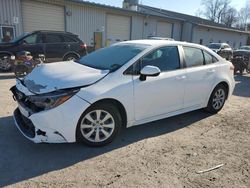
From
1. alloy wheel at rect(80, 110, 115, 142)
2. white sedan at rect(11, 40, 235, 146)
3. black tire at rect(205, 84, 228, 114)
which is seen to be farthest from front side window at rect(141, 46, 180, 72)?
black tire at rect(205, 84, 228, 114)

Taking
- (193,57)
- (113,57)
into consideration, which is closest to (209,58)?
(193,57)

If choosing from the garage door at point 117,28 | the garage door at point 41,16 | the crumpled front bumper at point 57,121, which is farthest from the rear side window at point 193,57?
the garage door at point 117,28

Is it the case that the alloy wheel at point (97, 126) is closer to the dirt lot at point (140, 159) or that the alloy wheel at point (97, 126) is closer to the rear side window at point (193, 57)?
the dirt lot at point (140, 159)

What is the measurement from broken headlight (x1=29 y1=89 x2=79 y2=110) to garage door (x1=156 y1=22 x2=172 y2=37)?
23663mm

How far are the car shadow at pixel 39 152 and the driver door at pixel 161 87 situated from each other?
403mm

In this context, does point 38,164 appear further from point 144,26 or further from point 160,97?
point 144,26

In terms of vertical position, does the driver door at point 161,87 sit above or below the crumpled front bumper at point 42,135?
above

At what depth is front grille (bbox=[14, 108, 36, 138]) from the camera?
3520mm

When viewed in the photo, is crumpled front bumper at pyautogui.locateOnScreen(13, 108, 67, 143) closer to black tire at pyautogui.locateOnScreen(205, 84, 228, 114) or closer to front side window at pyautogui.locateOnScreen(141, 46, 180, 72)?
front side window at pyautogui.locateOnScreen(141, 46, 180, 72)

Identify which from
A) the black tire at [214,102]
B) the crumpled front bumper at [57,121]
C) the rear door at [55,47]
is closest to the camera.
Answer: the crumpled front bumper at [57,121]

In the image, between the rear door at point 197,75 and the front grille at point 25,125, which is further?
the rear door at point 197,75

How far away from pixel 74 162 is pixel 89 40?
55.6 ft

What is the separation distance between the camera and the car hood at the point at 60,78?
3.53 m

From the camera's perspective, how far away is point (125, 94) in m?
3.88
